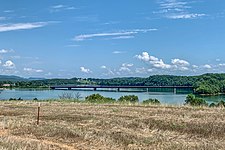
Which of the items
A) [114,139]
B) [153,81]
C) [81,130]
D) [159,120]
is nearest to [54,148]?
[114,139]

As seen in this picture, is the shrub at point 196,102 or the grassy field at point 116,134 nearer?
the grassy field at point 116,134

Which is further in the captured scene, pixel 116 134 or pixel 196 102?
pixel 196 102

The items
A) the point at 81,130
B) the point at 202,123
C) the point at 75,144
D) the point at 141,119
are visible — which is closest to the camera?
the point at 75,144

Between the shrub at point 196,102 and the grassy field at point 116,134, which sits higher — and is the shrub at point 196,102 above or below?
below

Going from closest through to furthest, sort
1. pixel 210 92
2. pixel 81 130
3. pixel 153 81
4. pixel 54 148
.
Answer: pixel 54 148
pixel 81 130
pixel 210 92
pixel 153 81

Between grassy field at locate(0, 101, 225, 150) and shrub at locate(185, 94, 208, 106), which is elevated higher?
grassy field at locate(0, 101, 225, 150)

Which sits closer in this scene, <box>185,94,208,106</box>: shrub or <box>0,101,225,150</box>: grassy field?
<box>0,101,225,150</box>: grassy field

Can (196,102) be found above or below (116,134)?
below

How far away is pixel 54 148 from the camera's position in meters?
14.3

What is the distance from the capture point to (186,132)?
62.1 feet

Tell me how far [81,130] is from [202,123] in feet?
21.5

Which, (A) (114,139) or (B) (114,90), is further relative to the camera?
(B) (114,90)

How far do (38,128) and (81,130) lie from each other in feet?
7.44

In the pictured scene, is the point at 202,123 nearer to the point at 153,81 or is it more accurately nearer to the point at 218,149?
the point at 218,149
